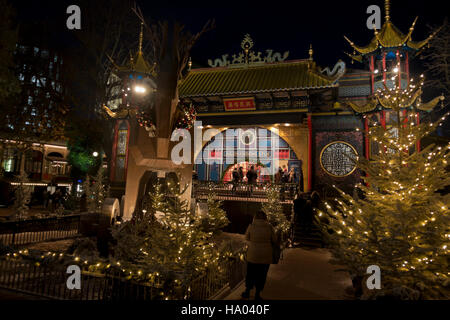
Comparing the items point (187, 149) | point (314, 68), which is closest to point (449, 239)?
point (187, 149)

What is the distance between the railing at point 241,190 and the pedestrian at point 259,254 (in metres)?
10.2

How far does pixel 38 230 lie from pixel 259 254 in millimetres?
9374

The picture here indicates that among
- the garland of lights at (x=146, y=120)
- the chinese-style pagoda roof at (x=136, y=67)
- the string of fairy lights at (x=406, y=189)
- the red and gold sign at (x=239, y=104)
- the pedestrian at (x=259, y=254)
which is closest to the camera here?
the pedestrian at (x=259, y=254)

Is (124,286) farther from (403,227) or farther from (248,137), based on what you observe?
(248,137)

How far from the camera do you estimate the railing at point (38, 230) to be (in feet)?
31.5

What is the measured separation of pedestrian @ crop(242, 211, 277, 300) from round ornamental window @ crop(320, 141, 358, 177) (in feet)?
48.4

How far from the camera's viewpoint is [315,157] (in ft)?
63.3

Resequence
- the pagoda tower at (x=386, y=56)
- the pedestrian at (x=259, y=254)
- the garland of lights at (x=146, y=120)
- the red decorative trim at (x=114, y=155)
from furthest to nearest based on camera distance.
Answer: the red decorative trim at (x=114, y=155)
the pagoda tower at (x=386, y=56)
the garland of lights at (x=146, y=120)
the pedestrian at (x=259, y=254)

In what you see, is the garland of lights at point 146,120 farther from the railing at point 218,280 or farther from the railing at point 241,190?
the railing at point 241,190

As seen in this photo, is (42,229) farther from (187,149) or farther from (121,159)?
(121,159)

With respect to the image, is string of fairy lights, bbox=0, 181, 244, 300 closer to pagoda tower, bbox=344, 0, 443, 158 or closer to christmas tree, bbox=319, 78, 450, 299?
christmas tree, bbox=319, 78, 450, 299

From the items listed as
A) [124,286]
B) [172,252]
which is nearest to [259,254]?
[172,252]

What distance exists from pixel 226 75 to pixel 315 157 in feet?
29.2

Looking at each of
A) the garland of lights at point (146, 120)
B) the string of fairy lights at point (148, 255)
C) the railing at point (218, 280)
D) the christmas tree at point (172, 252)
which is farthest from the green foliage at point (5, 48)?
the railing at point (218, 280)
